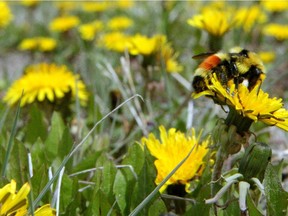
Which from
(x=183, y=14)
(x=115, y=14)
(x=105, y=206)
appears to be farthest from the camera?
(x=115, y=14)

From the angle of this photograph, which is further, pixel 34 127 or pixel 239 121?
pixel 34 127

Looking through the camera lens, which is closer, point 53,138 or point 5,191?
point 5,191

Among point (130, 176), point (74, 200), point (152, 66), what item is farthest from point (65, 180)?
point (152, 66)

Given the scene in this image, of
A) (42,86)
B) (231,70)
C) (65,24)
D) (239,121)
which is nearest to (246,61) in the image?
(231,70)

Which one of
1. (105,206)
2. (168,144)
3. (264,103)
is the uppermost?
(264,103)

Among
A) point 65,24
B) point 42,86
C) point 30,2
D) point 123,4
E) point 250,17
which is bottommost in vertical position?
point 42,86

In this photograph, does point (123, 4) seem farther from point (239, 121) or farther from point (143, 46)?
point (239, 121)

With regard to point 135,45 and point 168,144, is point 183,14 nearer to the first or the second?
point 135,45

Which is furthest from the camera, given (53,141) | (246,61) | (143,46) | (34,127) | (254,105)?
(143,46)
